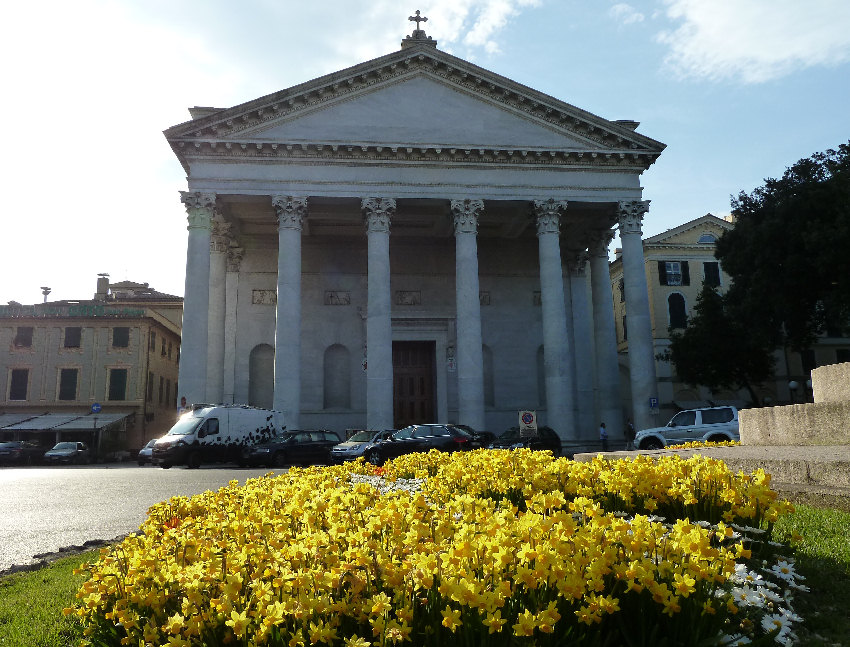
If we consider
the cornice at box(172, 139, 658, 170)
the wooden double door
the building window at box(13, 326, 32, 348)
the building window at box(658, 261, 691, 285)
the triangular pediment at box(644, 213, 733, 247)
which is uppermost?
the triangular pediment at box(644, 213, 733, 247)

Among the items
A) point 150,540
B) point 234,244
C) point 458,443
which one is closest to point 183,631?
point 150,540

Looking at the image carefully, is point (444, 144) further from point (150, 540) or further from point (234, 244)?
point (150, 540)

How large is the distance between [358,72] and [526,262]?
1424 cm

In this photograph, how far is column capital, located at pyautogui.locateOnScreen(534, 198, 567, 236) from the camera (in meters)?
30.7

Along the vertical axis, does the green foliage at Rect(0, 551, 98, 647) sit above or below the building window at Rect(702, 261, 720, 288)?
below

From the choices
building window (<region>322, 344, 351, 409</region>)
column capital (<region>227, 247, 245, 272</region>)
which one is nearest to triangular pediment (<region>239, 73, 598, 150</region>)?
column capital (<region>227, 247, 245, 272</region>)

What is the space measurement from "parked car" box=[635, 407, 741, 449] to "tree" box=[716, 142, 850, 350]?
32.4ft

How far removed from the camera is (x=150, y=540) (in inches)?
171

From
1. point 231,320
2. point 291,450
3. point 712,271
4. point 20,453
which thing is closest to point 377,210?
point 231,320

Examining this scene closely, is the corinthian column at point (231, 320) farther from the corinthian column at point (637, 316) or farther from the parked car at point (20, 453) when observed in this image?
the corinthian column at point (637, 316)

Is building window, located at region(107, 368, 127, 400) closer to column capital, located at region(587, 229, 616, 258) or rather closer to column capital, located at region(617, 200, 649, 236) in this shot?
column capital, located at region(587, 229, 616, 258)

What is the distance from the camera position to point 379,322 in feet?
95.1

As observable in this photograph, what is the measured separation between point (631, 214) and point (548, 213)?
13.3 ft

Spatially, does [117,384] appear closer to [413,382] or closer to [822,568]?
[413,382]
